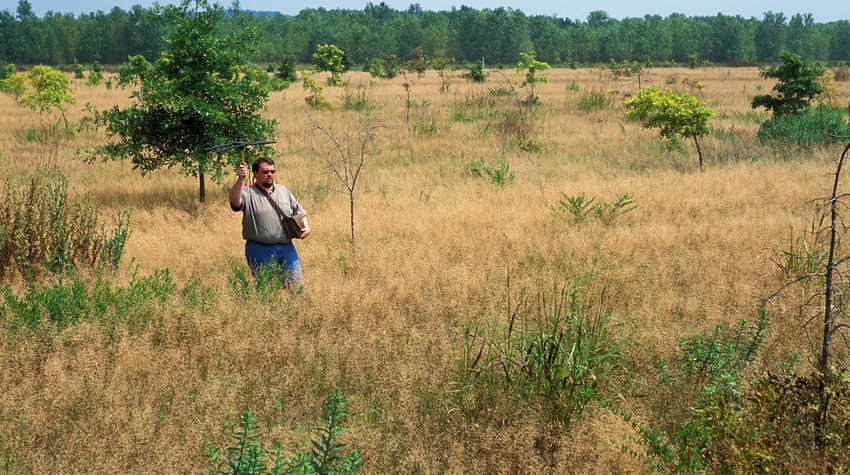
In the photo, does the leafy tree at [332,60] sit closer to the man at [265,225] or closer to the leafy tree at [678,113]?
the leafy tree at [678,113]

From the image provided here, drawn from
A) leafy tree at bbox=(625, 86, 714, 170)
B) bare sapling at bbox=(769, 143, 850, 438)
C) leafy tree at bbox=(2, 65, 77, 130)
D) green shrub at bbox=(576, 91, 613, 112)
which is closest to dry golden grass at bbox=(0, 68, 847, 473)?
bare sapling at bbox=(769, 143, 850, 438)

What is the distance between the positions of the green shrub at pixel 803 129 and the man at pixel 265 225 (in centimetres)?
1277

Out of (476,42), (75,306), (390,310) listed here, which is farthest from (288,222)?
(476,42)

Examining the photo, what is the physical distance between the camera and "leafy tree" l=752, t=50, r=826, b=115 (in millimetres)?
16062

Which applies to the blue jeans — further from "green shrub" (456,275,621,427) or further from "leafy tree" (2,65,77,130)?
"leafy tree" (2,65,77,130)

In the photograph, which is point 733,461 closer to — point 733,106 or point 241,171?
point 241,171

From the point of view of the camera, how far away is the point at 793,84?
1627 centimetres

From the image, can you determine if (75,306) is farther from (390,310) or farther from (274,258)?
(390,310)

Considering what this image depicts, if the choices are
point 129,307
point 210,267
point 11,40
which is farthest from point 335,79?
point 11,40

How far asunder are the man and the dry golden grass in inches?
13.4

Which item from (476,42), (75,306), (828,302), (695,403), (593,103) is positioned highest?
(476,42)

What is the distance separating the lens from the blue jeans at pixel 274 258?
564 cm

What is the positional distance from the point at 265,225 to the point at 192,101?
4.78 meters

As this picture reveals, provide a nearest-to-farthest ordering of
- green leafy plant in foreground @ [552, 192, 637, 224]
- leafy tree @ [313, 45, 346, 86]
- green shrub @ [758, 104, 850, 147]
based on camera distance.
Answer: green leafy plant in foreground @ [552, 192, 637, 224]
green shrub @ [758, 104, 850, 147]
leafy tree @ [313, 45, 346, 86]
